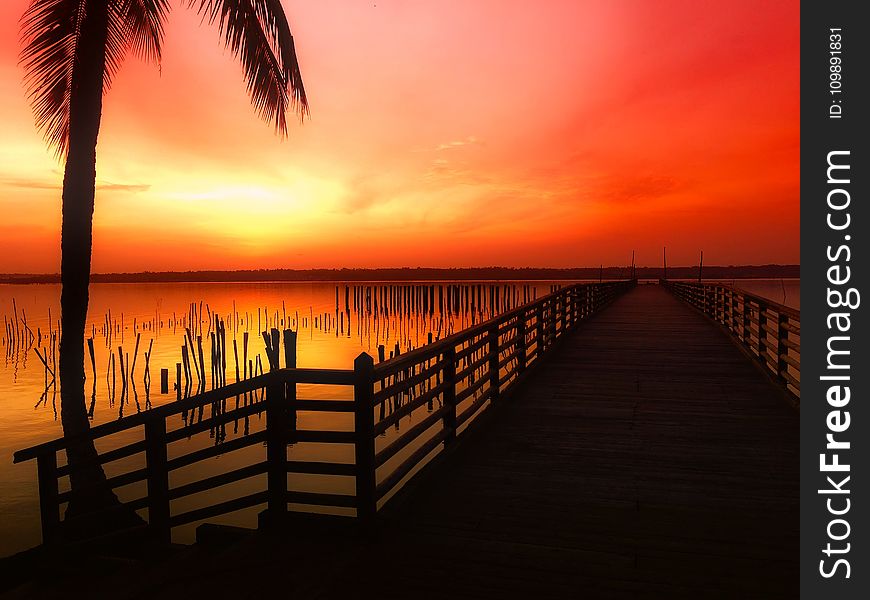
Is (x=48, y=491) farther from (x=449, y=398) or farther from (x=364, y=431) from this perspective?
(x=449, y=398)

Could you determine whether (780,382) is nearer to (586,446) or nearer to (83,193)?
(586,446)

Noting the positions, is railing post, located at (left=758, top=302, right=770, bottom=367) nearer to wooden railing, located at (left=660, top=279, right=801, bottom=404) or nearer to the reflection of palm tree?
wooden railing, located at (left=660, top=279, right=801, bottom=404)

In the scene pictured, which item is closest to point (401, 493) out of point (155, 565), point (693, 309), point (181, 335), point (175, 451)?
point (155, 565)

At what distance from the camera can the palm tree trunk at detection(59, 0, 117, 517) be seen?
311 inches

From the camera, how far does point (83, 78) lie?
7.89m

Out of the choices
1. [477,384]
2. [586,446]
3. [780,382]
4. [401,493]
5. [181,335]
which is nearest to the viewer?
[401,493]

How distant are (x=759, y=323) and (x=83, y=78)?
1125 centimetres

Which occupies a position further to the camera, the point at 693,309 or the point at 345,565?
the point at 693,309

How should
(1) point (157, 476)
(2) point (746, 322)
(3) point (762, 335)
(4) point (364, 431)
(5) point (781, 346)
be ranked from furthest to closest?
(2) point (746, 322), (3) point (762, 335), (5) point (781, 346), (1) point (157, 476), (4) point (364, 431)

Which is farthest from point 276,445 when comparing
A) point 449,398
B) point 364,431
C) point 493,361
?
point 493,361

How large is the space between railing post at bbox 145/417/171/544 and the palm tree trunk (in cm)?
380

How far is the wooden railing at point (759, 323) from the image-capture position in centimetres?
872
